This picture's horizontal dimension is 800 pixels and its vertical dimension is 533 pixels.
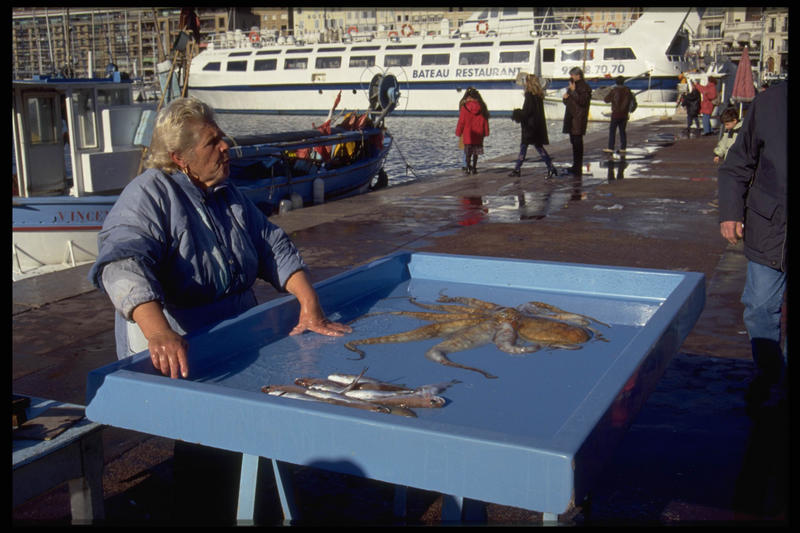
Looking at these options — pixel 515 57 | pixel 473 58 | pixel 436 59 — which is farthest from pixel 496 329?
pixel 436 59

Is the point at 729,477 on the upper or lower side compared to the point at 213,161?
lower

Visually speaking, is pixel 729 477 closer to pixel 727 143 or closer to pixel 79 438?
pixel 79 438

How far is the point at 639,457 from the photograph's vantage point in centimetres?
338

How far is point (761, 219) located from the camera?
12.2ft

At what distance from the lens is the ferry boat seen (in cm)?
4266

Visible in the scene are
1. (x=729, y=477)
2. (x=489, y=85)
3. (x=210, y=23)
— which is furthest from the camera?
(x=210, y=23)

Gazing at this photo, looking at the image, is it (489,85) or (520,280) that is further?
→ (489,85)

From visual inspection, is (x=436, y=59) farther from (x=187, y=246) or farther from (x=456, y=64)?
(x=187, y=246)

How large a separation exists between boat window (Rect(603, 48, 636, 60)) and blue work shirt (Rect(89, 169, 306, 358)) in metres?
44.0

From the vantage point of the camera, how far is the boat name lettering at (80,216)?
1077 centimetres

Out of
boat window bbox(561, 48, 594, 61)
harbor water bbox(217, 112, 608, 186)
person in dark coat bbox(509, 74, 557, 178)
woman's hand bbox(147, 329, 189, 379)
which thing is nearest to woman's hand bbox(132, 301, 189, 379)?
woman's hand bbox(147, 329, 189, 379)

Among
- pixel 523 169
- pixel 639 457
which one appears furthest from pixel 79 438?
pixel 523 169

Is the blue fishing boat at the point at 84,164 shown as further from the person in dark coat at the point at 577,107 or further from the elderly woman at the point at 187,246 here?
the elderly woman at the point at 187,246

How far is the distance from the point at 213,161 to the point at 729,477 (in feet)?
7.76
